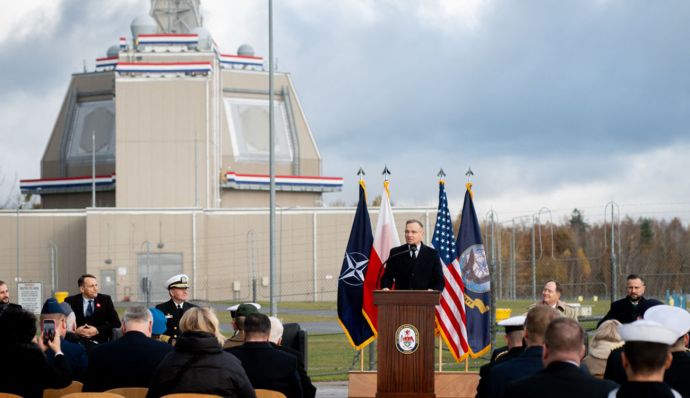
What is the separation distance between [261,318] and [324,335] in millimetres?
26315

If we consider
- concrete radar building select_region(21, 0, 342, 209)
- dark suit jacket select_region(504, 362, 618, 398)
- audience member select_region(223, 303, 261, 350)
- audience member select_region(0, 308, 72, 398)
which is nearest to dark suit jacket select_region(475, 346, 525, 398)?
dark suit jacket select_region(504, 362, 618, 398)

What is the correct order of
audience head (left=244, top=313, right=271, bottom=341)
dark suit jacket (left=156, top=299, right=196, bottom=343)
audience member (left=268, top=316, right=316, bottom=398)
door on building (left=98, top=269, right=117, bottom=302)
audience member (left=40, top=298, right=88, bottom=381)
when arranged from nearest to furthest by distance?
audience head (left=244, top=313, right=271, bottom=341), audience member (left=268, top=316, right=316, bottom=398), audience member (left=40, top=298, right=88, bottom=381), dark suit jacket (left=156, top=299, right=196, bottom=343), door on building (left=98, top=269, right=117, bottom=302)

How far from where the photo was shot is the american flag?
17.7 metres

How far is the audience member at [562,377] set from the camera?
20.9 feet

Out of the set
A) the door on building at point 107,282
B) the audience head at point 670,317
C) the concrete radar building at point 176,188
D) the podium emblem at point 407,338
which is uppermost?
the concrete radar building at point 176,188

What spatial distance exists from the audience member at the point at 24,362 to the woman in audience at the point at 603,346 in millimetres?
4312

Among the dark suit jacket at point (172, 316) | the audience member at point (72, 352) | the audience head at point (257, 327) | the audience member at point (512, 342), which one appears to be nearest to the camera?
the audience member at point (512, 342)

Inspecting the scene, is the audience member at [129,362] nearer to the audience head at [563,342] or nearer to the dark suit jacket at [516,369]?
the dark suit jacket at [516,369]

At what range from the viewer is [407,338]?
539 inches

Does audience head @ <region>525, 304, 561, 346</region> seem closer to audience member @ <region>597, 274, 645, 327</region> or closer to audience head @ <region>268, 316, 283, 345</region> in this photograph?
audience head @ <region>268, 316, 283, 345</region>

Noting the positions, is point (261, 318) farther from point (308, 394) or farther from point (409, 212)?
point (409, 212)

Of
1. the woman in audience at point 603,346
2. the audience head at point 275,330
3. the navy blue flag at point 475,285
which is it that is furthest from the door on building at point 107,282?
the woman in audience at point 603,346

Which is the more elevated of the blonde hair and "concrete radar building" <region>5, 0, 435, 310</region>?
"concrete radar building" <region>5, 0, 435, 310</region>

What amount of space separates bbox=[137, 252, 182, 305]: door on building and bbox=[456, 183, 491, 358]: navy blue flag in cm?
4043
